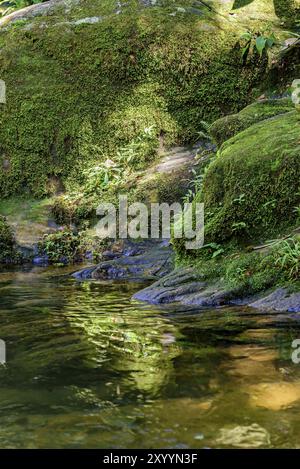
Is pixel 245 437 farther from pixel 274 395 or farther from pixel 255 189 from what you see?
pixel 255 189

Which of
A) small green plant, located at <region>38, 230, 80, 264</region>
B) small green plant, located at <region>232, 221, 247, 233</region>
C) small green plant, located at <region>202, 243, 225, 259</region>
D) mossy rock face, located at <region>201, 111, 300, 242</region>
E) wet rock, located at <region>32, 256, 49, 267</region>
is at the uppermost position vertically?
mossy rock face, located at <region>201, 111, 300, 242</region>

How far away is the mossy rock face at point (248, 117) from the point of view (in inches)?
323

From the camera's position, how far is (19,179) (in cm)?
1129

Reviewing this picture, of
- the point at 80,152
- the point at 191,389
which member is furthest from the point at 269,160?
the point at 80,152

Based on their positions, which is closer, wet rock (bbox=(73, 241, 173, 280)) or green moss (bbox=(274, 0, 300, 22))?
wet rock (bbox=(73, 241, 173, 280))

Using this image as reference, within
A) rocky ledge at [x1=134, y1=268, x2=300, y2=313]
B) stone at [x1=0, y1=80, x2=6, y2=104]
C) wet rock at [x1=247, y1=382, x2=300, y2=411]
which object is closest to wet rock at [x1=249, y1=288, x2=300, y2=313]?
rocky ledge at [x1=134, y1=268, x2=300, y2=313]

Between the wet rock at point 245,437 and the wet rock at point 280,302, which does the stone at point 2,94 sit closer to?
the wet rock at point 280,302

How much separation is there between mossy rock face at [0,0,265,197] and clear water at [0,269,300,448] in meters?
6.46

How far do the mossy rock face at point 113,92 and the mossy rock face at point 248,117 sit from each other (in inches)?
101

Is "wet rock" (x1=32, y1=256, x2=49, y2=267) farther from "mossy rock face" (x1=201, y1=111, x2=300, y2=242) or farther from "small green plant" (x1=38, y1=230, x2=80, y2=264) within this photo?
"mossy rock face" (x1=201, y1=111, x2=300, y2=242)

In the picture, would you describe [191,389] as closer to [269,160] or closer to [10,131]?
[269,160]

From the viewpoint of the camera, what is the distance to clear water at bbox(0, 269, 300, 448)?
8.38 ft

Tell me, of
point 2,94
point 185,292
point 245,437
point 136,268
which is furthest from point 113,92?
point 245,437
